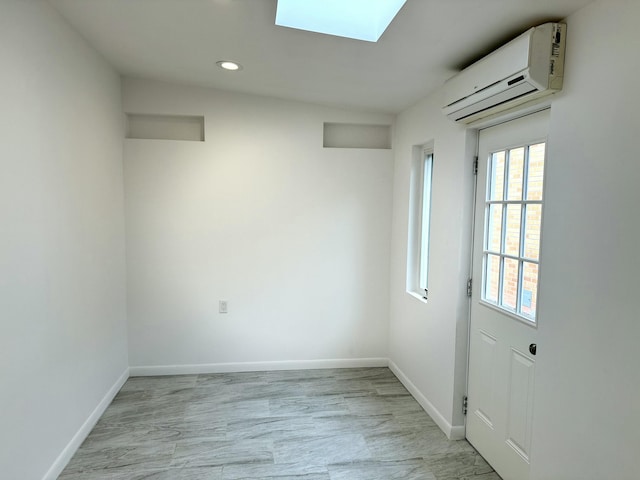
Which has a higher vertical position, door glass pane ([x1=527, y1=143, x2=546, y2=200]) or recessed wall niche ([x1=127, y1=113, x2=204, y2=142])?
recessed wall niche ([x1=127, y1=113, x2=204, y2=142])

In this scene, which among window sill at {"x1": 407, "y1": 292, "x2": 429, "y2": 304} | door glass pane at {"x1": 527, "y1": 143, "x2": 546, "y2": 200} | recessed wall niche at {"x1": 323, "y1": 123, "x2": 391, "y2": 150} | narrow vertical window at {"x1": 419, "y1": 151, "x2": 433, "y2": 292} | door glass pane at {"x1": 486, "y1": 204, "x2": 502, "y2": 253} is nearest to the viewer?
door glass pane at {"x1": 527, "y1": 143, "x2": 546, "y2": 200}

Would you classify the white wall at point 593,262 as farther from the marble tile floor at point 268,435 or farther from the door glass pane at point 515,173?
the marble tile floor at point 268,435

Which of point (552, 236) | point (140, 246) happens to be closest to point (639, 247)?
point (552, 236)

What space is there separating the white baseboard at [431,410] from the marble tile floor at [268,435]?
0.15 ft

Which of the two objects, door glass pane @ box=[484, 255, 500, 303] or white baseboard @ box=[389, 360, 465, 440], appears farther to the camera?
white baseboard @ box=[389, 360, 465, 440]

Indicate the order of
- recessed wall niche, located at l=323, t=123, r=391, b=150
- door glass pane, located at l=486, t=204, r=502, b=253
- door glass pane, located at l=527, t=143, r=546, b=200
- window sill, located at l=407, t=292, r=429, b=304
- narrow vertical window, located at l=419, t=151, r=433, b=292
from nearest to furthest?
door glass pane, located at l=527, t=143, r=546, b=200 → door glass pane, located at l=486, t=204, r=502, b=253 → window sill, located at l=407, t=292, r=429, b=304 → narrow vertical window, located at l=419, t=151, r=433, b=292 → recessed wall niche, located at l=323, t=123, r=391, b=150

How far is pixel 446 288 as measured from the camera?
8.79 feet

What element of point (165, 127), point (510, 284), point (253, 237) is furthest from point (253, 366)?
point (510, 284)

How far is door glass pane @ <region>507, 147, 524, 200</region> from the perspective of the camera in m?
2.06

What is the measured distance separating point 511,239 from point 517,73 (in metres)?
0.87

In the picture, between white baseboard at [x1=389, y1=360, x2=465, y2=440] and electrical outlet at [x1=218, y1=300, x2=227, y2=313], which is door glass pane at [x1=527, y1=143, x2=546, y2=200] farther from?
electrical outlet at [x1=218, y1=300, x2=227, y2=313]

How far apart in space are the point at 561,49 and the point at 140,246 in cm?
322

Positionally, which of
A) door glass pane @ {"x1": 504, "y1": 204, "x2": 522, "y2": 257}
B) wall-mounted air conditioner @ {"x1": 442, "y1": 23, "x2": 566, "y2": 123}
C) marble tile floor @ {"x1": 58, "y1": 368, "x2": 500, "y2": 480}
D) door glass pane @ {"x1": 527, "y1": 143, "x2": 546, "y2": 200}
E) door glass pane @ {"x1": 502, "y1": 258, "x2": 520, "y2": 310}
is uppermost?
wall-mounted air conditioner @ {"x1": 442, "y1": 23, "x2": 566, "y2": 123}

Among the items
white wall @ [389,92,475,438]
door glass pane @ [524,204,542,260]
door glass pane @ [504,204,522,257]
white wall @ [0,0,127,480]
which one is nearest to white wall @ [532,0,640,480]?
door glass pane @ [524,204,542,260]
